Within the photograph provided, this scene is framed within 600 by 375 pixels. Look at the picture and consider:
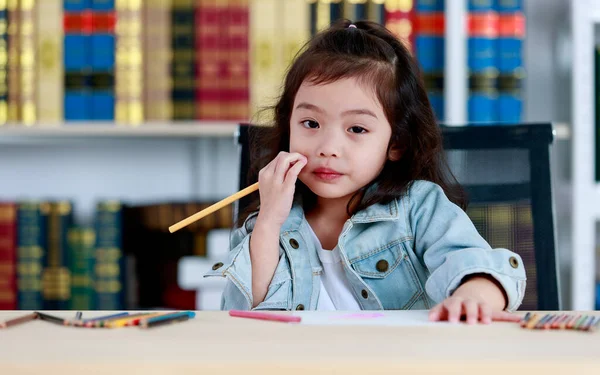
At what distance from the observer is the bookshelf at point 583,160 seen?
6.57ft

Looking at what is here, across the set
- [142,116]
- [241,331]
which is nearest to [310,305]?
[241,331]

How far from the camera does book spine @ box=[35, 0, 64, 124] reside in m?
1.97

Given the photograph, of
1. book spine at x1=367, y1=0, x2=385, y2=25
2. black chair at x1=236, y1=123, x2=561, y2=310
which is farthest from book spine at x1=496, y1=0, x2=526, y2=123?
black chair at x1=236, y1=123, x2=561, y2=310

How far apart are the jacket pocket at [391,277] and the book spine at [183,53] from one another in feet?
3.67

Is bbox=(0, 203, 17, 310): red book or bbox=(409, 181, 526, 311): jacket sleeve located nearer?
bbox=(409, 181, 526, 311): jacket sleeve

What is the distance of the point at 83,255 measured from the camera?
2.05 metres

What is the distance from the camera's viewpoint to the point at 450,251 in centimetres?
94

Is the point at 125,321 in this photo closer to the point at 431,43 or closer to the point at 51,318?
the point at 51,318

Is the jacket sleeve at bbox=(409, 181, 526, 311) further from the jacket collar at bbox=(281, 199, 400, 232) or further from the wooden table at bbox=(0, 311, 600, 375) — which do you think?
the wooden table at bbox=(0, 311, 600, 375)

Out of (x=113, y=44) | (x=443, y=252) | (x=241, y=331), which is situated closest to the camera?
(x=241, y=331)

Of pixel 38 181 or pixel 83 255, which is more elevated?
pixel 38 181

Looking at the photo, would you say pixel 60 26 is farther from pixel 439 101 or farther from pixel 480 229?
pixel 480 229

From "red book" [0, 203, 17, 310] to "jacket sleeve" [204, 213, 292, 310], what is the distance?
1.17 m

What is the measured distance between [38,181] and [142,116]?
558mm
